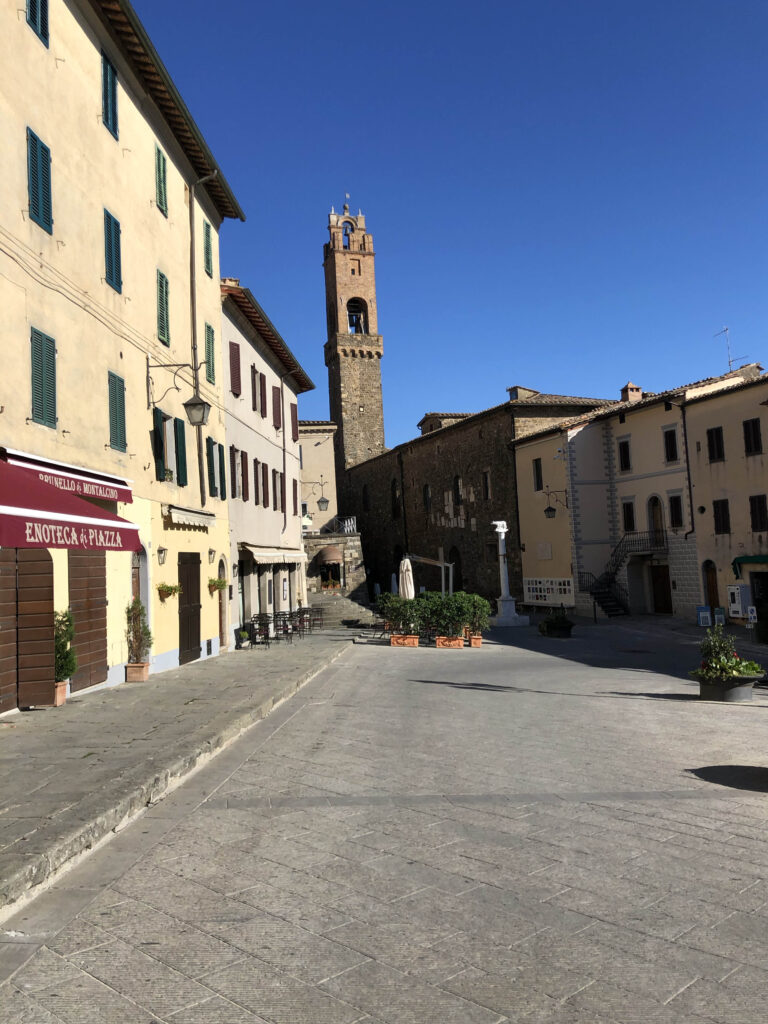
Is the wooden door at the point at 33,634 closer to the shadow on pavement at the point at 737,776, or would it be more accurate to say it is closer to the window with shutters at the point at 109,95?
the window with shutters at the point at 109,95

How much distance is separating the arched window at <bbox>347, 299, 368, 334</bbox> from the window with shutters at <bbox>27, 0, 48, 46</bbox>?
5234 centimetres

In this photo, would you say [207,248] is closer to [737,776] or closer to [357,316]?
[737,776]

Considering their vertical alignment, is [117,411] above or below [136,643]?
above

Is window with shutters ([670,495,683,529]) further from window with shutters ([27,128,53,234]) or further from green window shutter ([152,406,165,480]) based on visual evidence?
window with shutters ([27,128,53,234])

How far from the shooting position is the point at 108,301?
13453mm

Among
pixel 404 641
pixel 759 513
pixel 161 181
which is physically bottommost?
pixel 404 641

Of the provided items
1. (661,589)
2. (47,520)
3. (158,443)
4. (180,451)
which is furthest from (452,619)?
(47,520)

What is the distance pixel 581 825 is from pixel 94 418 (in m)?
9.63

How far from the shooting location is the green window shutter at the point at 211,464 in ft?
63.0

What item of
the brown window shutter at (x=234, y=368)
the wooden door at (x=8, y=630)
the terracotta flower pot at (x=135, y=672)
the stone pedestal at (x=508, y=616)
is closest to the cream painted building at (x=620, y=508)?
the stone pedestal at (x=508, y=616)

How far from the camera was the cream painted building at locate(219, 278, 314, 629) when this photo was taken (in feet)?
72.5

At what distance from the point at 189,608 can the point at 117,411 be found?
524 cm

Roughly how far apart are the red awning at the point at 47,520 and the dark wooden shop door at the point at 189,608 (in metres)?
6.27

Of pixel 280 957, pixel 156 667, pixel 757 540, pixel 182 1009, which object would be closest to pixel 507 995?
pixel 280 957
